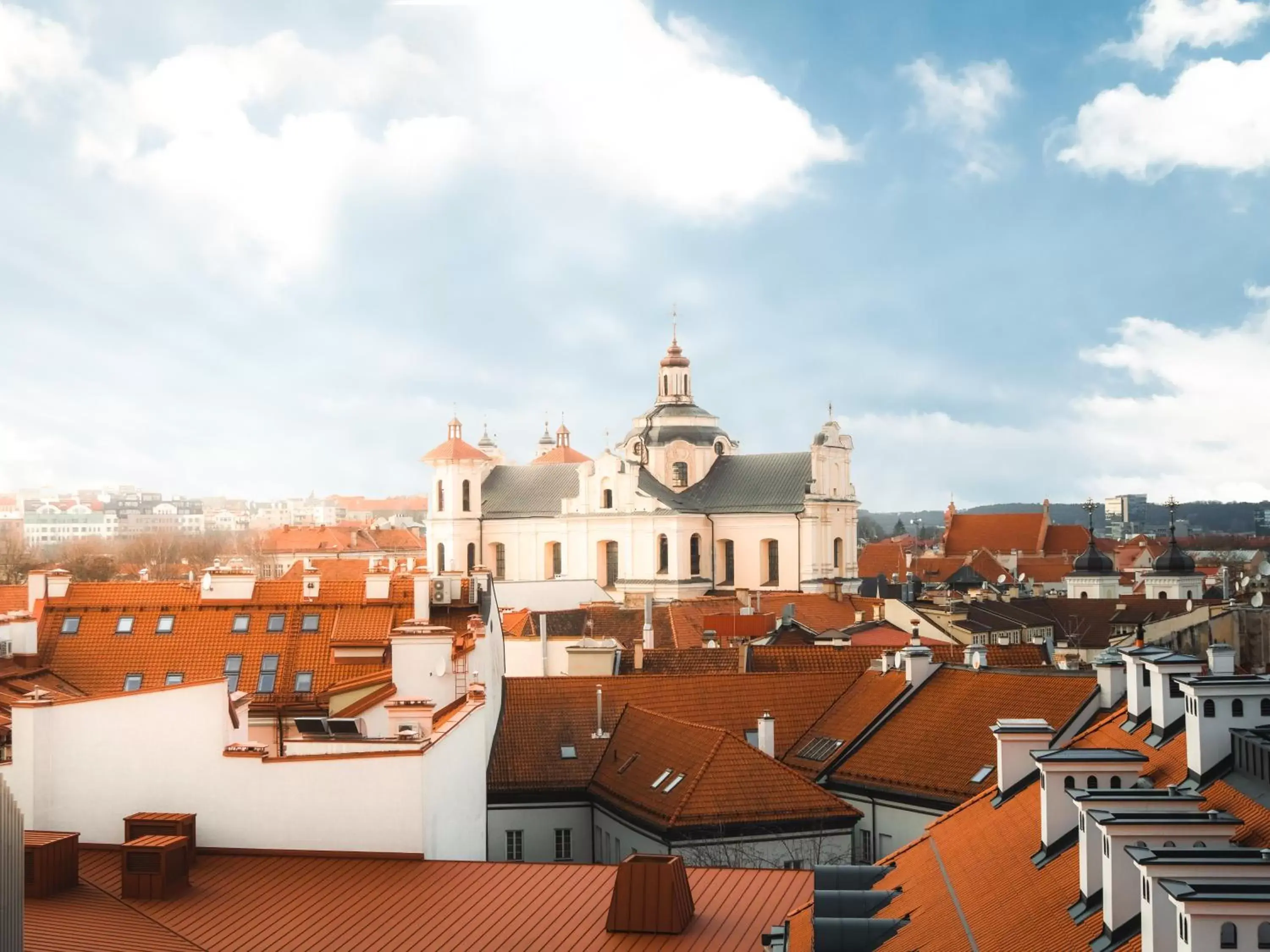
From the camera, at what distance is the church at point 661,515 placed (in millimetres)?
86250

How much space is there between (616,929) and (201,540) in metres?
146

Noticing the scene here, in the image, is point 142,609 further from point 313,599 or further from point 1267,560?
point 1267,560

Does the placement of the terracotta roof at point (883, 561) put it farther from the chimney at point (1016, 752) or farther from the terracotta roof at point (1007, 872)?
the terracotta roof at point (1007, 872)

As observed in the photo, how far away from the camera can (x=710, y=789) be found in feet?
78.8

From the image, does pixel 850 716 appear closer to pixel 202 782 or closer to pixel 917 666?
pixel 917 666

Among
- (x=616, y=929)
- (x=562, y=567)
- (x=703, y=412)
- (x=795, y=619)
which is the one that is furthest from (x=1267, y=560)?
(x=616, y=929)

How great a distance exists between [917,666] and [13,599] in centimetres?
2075

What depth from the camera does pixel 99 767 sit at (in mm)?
18266

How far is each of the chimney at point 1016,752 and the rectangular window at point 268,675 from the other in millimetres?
16471

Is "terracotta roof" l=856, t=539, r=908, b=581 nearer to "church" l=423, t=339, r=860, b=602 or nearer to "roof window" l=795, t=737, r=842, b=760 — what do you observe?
"church" l=423, t=339, r=860, b=602

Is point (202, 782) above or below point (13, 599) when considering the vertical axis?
below

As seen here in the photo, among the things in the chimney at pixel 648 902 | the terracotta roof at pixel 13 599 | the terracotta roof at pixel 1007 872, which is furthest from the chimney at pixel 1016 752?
the terracotta roof at pixel 13 599

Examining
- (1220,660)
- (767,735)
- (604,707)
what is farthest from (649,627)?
(1220,660)

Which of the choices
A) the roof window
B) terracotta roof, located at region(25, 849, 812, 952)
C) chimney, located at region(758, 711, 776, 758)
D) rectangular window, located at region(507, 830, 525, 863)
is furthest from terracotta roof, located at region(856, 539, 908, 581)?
terracotta roof, located at region(25, 849, 812, 952)
